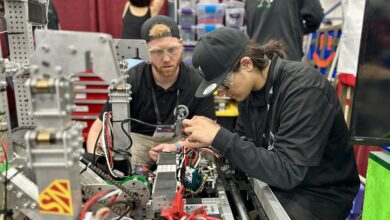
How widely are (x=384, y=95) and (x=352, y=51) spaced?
1839 millimetres

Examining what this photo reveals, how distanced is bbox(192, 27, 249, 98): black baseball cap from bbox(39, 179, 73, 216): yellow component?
65 centimetres

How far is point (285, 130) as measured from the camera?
116 cm

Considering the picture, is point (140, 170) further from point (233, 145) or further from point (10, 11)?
point (10, 11)

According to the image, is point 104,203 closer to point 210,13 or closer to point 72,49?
point 72,49

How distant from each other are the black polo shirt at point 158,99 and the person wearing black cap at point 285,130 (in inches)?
25.2

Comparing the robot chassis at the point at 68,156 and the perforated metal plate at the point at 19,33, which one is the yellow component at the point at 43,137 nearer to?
the robot chassis at the point at 68,156

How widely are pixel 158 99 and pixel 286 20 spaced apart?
1.35 meters

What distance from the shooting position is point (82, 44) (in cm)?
65

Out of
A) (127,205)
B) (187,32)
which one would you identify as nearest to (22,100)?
(127,205)

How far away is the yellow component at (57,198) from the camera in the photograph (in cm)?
67

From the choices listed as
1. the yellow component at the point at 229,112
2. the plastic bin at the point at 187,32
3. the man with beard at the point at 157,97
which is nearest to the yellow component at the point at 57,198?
the man with beard at the point at 157,97

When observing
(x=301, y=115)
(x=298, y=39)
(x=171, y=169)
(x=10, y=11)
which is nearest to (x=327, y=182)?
(x=301, y=115)

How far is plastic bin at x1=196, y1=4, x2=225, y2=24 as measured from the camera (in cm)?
334

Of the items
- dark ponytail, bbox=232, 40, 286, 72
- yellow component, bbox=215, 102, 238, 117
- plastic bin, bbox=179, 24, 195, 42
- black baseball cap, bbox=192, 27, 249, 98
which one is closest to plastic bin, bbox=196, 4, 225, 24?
plastic bin, bbox=179, 24, 195, 42
